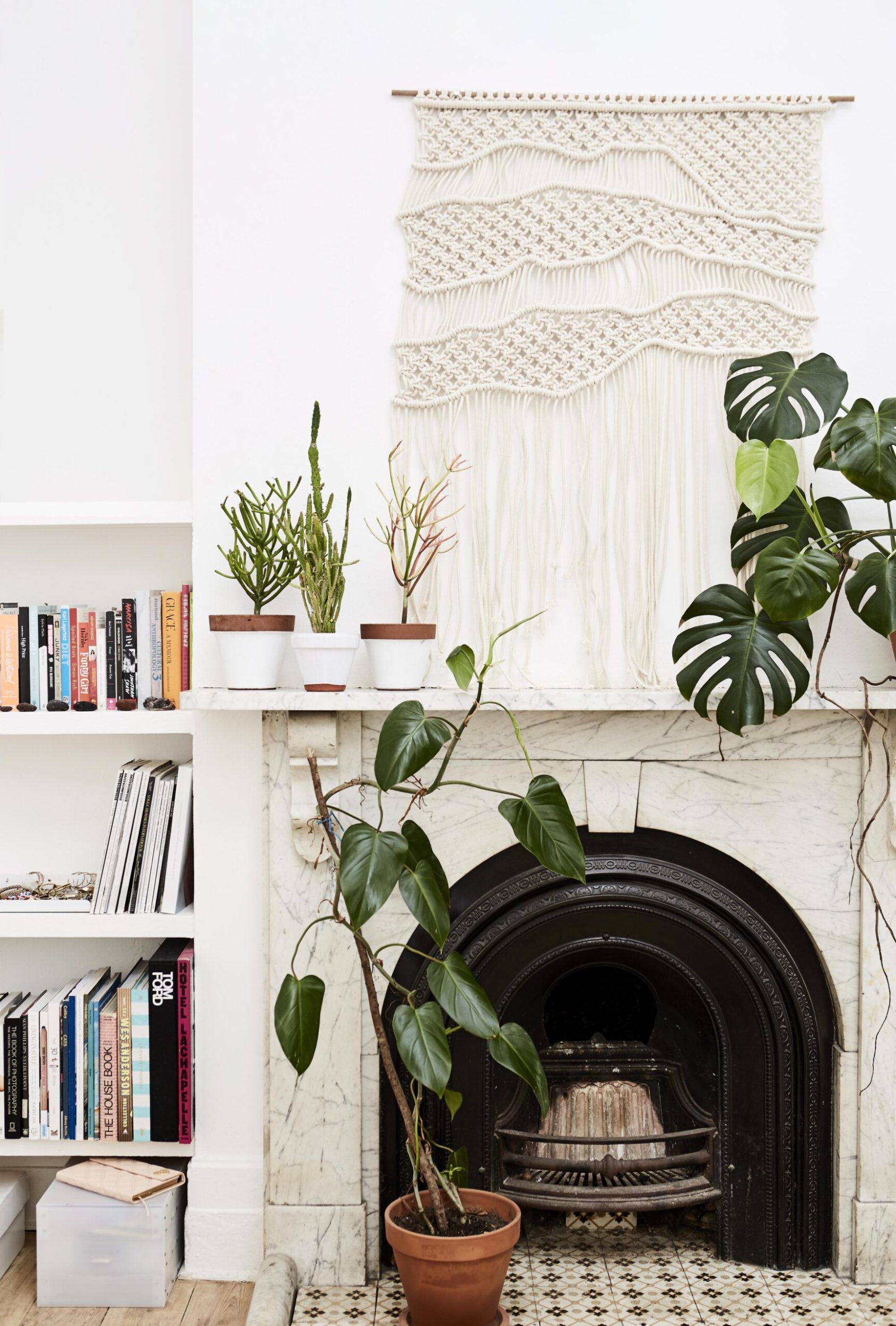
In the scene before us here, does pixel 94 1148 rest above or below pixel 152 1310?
above

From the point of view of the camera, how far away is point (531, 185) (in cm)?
203

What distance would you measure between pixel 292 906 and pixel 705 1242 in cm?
106

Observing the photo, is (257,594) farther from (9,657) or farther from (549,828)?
(549,828)

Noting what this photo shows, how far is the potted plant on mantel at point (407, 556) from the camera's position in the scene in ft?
6.16

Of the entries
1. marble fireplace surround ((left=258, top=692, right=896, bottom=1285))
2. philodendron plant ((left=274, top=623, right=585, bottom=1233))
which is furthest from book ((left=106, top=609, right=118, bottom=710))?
philodendron plant ((left=274, top=623, right=585, bottom=1233))

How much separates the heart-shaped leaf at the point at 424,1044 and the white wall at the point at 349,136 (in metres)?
0.74

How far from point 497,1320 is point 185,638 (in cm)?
133

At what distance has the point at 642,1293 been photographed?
1.93m

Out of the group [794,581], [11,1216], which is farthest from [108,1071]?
[794,581]

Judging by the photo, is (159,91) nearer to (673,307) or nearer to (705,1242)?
(673,307)

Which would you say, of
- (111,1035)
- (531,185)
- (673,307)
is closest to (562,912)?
(111,1035)

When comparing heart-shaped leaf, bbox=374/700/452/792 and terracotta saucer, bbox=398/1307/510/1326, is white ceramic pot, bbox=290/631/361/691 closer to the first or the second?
heart-shaped leaf, bbox=374/700/452/792

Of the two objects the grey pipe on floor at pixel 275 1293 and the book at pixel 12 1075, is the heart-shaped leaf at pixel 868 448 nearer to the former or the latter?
the grey pipe on floor at pixel 275 1293

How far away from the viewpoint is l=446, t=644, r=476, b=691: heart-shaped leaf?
168 cm
